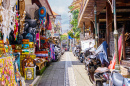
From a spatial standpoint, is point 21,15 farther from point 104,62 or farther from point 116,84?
point 116,84

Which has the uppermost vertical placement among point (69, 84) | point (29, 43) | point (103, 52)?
point (29, 43)

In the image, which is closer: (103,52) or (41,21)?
(103,52)

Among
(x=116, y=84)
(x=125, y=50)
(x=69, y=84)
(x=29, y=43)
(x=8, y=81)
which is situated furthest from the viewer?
(x=29, y=43)

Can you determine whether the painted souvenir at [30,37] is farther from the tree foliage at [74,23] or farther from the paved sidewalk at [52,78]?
the tree foliage at [74,23]

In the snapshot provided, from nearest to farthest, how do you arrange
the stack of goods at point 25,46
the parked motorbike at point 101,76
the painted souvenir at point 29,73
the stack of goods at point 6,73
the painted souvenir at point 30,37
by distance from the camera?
the stack of goods at point 6,73, the parked motorbike at point 101,76, the painted souvenir at point 29,73, the stack of goods at point 25,46, the painted souvenir at point 30,37

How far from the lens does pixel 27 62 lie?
7.24 m

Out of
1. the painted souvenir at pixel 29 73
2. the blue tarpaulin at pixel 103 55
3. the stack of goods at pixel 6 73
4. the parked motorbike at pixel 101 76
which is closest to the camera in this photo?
the stack of goods at pixel 6 73

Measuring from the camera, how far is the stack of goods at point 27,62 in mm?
6949

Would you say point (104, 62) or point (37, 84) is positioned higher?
point (104, 62)

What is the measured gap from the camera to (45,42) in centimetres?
1350

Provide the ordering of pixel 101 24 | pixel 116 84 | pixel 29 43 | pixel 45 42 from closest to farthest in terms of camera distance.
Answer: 1. pixel 116 84
2. pixel 29 43
3. pixel 45 42
4. pixel 101 24

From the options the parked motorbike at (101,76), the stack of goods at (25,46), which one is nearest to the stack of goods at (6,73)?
the parked motorbike at (101,76)

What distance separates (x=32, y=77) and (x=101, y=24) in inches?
542

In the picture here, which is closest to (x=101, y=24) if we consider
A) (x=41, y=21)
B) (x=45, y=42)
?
(x=45, y=42)
